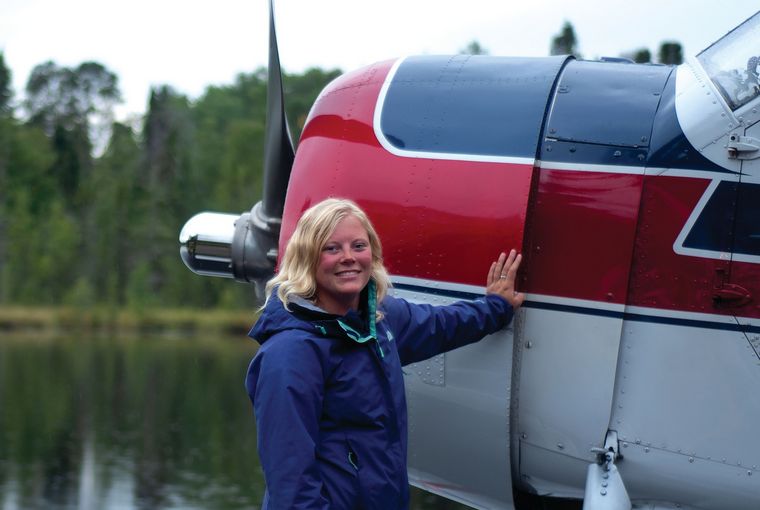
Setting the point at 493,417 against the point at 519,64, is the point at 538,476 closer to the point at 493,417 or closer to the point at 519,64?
the point at 493,417

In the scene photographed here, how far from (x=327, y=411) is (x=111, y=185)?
54.0 m

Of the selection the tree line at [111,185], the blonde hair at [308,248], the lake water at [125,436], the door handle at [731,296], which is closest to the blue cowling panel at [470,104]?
the door handle at [731,296]

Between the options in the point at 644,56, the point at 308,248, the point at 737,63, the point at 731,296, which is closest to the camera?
the point at 308,248

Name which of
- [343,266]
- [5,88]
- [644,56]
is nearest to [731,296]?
[343,266]

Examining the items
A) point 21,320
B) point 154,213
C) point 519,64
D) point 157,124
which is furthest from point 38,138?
point 519,64

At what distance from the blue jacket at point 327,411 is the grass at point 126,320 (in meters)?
42.5

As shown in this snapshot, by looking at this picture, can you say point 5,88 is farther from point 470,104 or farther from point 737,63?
point 737,63

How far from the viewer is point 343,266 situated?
10.1 ft

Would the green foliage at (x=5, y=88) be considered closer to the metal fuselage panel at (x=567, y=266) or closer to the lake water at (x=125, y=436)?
the lake water at (x=125, y=436)

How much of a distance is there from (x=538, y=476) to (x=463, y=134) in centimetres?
134

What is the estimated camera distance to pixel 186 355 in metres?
34.9

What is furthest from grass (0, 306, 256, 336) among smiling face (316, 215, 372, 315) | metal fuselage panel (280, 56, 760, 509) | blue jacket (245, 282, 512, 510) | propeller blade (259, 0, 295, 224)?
blue jacket (245, 282, 512, 510)

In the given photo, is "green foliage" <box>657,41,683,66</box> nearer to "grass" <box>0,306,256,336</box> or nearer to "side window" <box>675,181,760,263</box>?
"side window" <box>675,181,760,263</box>

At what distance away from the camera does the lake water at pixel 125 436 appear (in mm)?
12141
